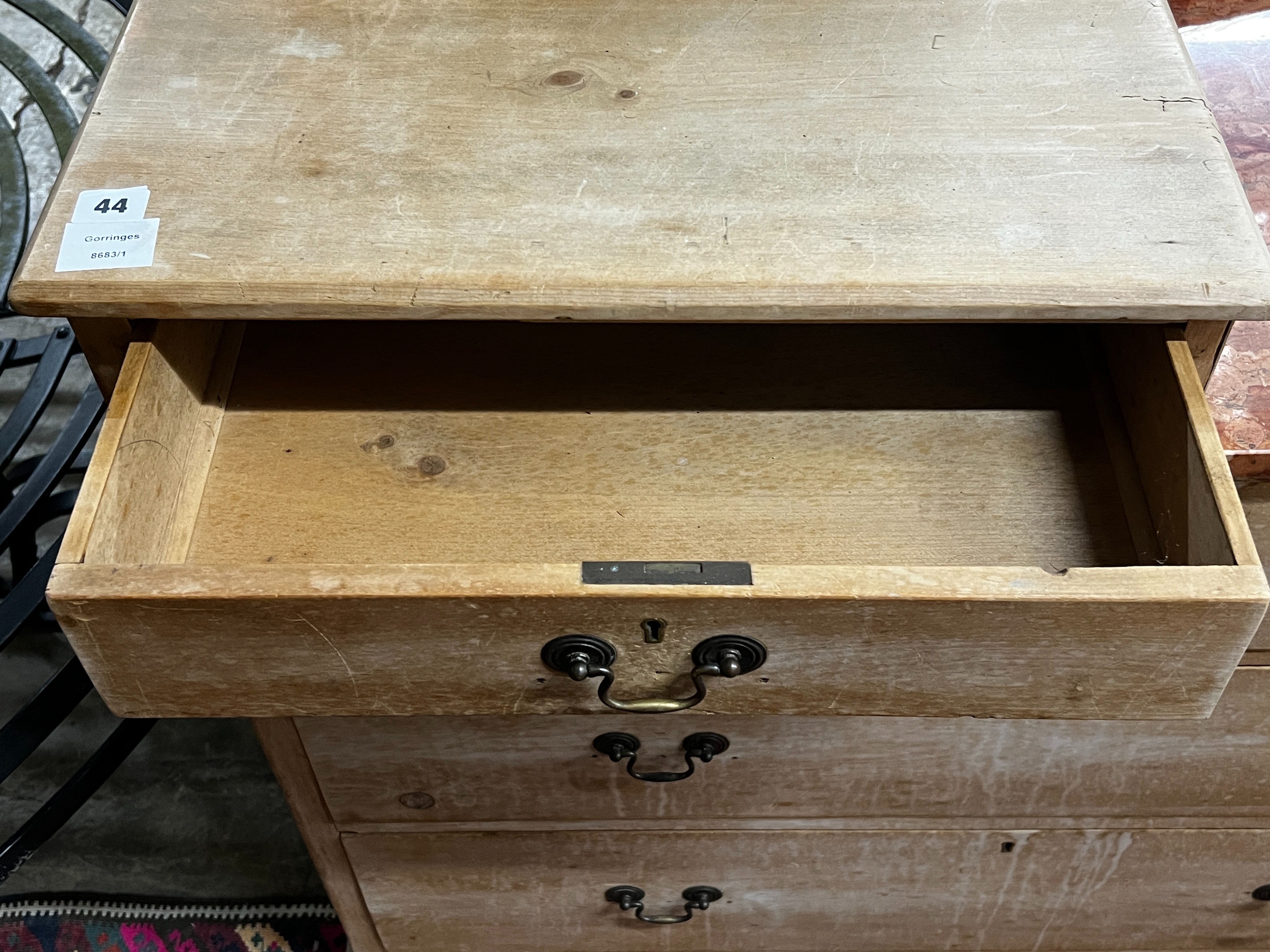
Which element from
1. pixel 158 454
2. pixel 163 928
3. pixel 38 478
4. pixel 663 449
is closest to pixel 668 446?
pixel 663 449

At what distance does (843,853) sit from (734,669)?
1.39ft

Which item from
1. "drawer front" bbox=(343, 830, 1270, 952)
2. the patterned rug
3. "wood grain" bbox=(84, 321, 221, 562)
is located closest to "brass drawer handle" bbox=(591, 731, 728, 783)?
"drawer front" bbox=(343, 830, 1270, 952)

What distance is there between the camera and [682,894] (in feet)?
3.28

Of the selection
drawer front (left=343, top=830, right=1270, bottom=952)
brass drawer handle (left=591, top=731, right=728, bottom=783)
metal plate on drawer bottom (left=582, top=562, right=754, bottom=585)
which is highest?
metal plate on drawer bottom (left=582, top=562, right=754, bottom=585)

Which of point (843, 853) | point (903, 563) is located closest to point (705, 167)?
point (903, 563)

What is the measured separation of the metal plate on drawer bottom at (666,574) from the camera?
0.58 metres

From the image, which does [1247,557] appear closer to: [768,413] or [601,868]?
[768,413]

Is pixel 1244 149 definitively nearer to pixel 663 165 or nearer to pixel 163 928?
pixel 663 165

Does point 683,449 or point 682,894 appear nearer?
point 683,449

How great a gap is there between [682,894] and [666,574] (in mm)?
501

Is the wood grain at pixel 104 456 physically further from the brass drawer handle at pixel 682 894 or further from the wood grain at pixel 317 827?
the brass drawer handle at pixel 682 894

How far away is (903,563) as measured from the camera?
73 centimetres

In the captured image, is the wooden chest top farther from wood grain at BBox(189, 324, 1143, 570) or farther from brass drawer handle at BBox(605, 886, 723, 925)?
brass drawer handle at BBox(605, 886, 723, 925)

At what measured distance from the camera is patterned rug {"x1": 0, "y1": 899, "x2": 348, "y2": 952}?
124 cm
